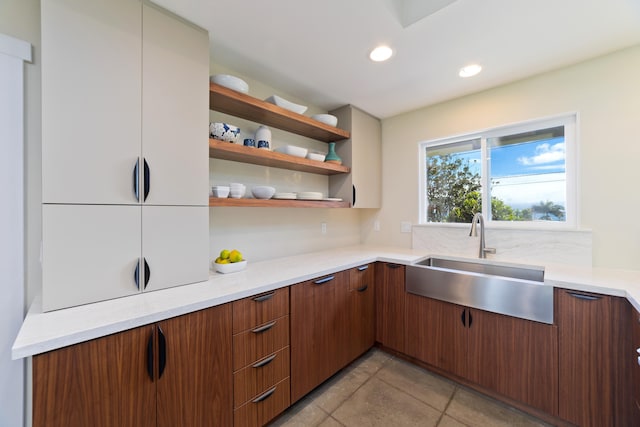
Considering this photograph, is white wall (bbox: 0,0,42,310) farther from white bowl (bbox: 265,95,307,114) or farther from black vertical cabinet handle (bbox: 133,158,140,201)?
white bowl (bbox: 265,95,307,114)

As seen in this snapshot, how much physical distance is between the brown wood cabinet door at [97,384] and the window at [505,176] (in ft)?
8.48

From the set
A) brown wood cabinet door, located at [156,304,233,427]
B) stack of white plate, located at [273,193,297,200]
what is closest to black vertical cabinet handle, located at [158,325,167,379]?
brown wood cabinet door, located at [156,304,233,427]

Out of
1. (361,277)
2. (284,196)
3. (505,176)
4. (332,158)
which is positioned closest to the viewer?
(284,196)

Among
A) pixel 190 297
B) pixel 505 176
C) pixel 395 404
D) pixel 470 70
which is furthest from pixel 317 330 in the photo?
pixel 470 70

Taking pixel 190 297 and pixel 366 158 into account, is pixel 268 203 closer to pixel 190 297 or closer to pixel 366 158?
pixel 190 297

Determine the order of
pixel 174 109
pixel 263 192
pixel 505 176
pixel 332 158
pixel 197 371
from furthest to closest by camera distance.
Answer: pixel 332 158 < pixel 505 176 < pixel 263 192 < pixel 174 109 < pixel 197 371

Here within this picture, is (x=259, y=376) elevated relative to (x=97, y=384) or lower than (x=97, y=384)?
lower

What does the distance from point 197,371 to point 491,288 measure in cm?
181

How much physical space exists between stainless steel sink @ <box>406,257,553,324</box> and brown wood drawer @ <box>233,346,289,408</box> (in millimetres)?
1156

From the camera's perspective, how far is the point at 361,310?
6.92ft

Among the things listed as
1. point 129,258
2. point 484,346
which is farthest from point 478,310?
point 129,258

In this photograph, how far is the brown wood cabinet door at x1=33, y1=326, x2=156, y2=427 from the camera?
0.83m

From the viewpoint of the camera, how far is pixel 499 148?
2295 mm

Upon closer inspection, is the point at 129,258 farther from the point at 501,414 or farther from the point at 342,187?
the point at 501,414
